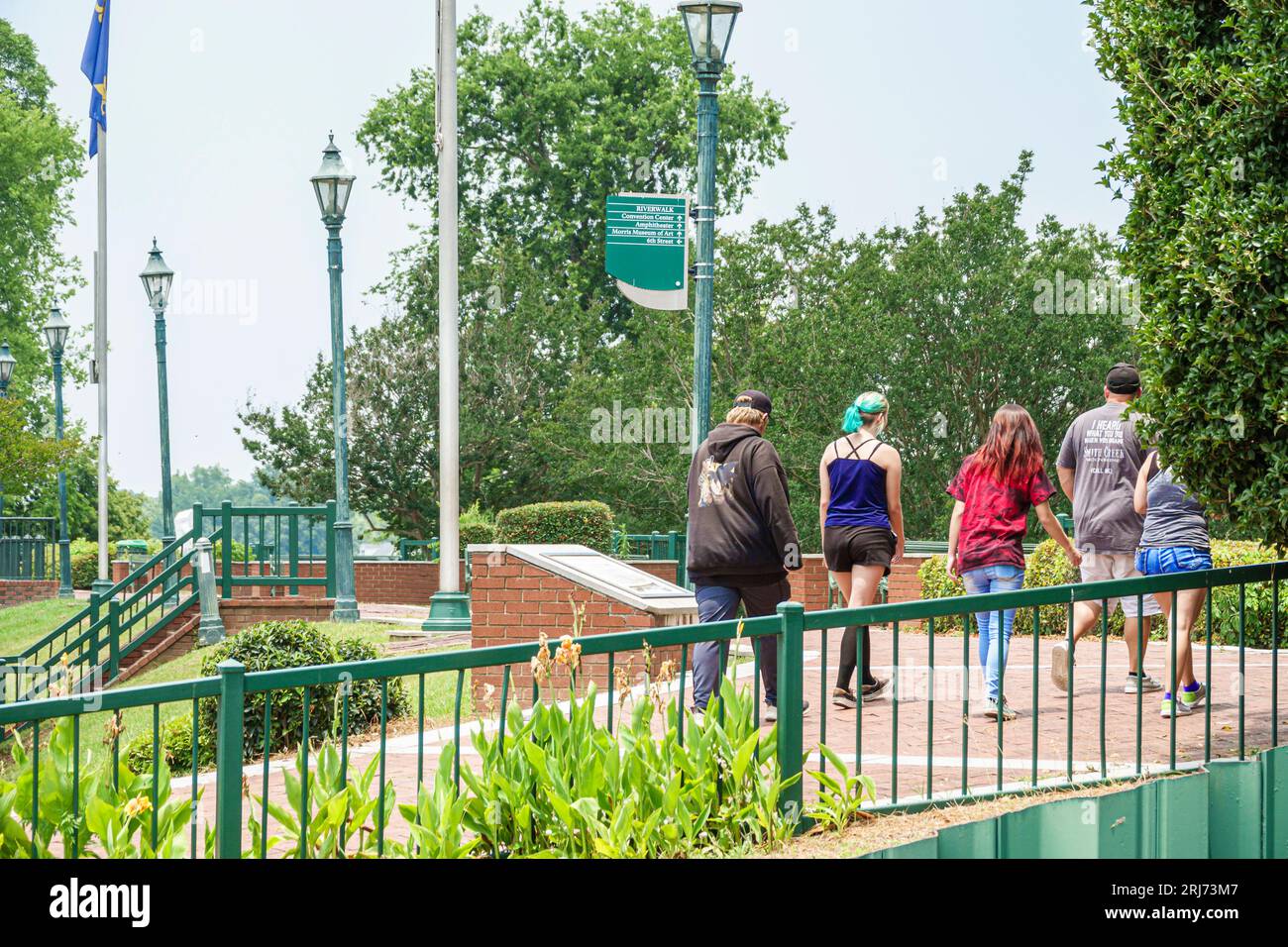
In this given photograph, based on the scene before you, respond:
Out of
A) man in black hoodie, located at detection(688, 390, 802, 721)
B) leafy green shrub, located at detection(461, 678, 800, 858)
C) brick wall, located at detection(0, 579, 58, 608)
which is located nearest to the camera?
leafy green shrub, located at detection(461, 678, 800, 858)

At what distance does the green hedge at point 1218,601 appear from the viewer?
40.0ft

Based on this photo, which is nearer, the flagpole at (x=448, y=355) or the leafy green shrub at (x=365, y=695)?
the leafy green shrub at (x=365, y=695)

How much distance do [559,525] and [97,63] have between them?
45.1 ft

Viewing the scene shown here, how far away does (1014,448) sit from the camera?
771 centimetres

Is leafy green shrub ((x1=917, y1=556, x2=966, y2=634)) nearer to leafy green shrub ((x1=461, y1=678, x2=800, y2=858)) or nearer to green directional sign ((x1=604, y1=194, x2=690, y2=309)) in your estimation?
green directional sign ((x1=604, y1=194, x2=690, y2=309))

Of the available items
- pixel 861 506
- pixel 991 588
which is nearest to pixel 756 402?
pixel 861 506

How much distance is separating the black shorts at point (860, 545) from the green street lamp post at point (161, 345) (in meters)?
17.5

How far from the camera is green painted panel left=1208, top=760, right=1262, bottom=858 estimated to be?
20.4 feet

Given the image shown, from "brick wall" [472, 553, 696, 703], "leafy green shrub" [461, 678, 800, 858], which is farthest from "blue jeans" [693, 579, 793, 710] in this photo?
"brick wall" [472, 553, 696, 703]

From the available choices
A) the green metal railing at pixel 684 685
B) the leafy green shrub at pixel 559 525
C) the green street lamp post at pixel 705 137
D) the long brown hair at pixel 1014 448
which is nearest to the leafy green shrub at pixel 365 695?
the green street lamp post at pixel 705 137

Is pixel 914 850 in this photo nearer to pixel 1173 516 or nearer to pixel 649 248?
pixel 1173 516

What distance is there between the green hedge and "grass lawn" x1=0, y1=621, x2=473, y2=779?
409 centimetres

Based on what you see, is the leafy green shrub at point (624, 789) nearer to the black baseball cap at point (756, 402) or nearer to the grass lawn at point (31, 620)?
the black baseball cap at point (756, 402)

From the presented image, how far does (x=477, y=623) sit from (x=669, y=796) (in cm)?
514
